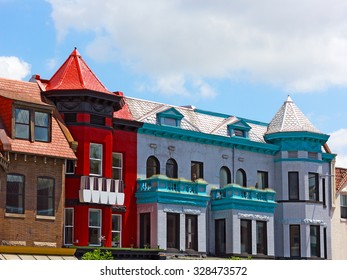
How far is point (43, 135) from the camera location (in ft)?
143

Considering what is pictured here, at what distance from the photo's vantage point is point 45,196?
43.0 m

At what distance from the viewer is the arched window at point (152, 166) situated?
2010 inches

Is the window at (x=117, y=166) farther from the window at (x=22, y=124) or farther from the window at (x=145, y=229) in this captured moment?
the window at (x=22, y=124)

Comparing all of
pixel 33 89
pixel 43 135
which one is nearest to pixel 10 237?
pixel 43 135

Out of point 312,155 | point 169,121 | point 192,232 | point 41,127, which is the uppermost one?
point 169,121

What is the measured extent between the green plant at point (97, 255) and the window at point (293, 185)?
17373 millimetres

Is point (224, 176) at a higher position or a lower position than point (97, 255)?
higher

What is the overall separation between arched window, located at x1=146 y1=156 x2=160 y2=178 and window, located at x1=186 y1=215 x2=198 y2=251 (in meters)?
3.38

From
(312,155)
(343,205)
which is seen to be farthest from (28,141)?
(343,205)

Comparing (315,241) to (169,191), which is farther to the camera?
(315,241)

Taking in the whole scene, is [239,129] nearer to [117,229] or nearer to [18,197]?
[117,229]

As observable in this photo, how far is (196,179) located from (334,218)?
13871 millimetres

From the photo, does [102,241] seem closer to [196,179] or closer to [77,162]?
[77,162]

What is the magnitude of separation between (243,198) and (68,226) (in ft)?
40.6
